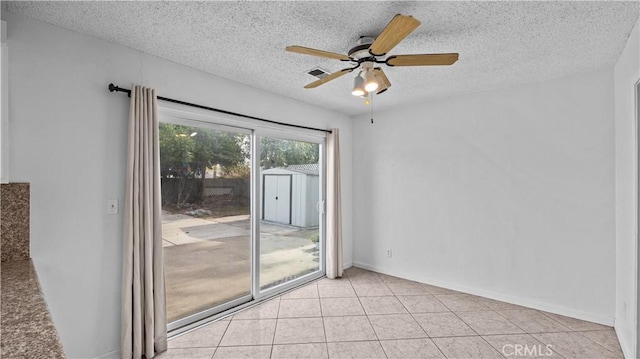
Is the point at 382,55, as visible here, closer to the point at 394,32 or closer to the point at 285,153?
the point at 394,32

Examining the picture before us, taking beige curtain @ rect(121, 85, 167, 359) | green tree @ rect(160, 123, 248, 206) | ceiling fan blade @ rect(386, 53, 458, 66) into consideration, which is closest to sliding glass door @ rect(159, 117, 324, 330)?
green tree @ rect(160, 123, 248, 206)

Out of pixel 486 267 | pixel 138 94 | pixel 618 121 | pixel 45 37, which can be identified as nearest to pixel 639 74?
pixel 618 121

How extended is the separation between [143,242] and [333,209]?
2.52m

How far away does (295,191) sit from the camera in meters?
4.10

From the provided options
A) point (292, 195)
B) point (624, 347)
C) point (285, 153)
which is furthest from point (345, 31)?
point (624, 347)

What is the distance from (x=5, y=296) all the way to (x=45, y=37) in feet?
6.35

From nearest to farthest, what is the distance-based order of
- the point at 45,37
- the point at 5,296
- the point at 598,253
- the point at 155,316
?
the point at 5,296 < the point at 45,37 < the point at 155,316 < the point at 598,253

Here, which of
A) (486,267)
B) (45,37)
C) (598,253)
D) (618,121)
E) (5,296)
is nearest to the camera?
(5,296)

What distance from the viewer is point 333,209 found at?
171 inches

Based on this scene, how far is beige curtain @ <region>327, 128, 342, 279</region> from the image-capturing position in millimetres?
4328

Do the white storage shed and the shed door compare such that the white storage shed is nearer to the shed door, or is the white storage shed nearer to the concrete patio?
the shed door

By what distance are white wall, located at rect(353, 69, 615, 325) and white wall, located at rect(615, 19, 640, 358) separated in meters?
0.17

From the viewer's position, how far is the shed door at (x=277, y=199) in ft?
12.1

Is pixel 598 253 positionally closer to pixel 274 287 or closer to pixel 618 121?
pixel 618 121
